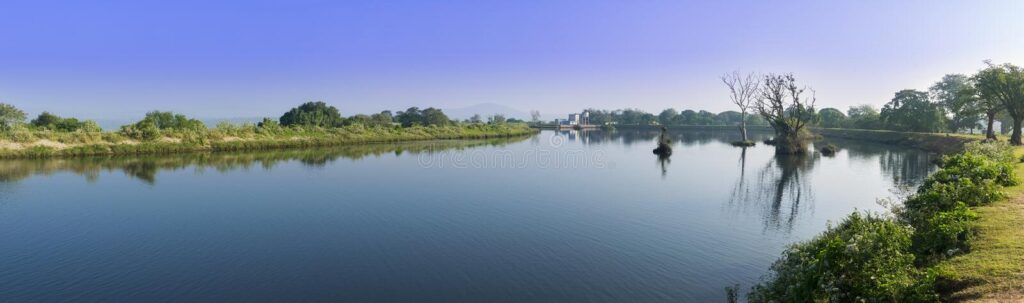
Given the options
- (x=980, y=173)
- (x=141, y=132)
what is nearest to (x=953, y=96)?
(x=980, y=173)

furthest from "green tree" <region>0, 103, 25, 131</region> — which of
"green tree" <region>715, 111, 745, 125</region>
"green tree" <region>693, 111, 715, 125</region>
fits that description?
"green tree" <region>715, 111, 745, 125</region>

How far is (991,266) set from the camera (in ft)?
21.0

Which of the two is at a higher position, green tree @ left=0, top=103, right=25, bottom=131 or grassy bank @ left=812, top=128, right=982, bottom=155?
green tree @ left=0, top=103, right=25, bottom=131

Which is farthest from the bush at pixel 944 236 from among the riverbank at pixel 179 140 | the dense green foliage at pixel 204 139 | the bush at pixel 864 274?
the dense green foliage at pixel 204 139

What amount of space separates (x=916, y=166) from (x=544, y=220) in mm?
28923

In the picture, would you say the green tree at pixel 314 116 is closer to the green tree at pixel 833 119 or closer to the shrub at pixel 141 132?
the shrub at pixel 141 132

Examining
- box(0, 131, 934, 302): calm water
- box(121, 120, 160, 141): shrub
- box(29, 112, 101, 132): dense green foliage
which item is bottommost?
box(0, 131, 934, 302): calm water

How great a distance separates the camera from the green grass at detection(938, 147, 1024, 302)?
18.7 feet

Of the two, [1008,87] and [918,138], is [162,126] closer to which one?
[1008,87]

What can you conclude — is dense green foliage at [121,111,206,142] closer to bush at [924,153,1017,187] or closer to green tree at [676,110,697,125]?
bush at [924,153,1017,187]

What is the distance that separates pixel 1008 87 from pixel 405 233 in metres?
40.9

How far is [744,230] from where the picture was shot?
1412 cm

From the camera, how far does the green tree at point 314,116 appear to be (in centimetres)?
7881

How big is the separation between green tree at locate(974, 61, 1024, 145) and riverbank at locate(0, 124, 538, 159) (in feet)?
190
